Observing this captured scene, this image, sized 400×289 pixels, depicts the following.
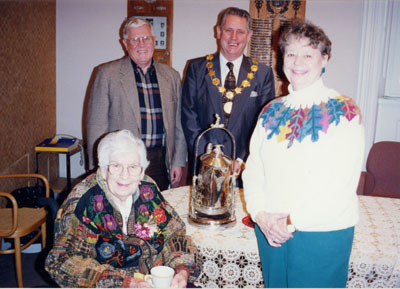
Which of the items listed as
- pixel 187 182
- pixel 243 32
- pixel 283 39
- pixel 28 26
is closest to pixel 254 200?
pixel 283 39

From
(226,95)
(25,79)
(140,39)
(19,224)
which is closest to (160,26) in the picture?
(25,79)

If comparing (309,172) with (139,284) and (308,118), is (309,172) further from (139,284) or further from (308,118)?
(139,284)

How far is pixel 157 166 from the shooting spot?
274cm

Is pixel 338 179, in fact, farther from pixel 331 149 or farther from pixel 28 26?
pixel 28 26

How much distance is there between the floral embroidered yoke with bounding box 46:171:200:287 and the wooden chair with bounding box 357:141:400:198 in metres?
2.25

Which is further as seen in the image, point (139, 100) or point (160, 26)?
point (160, 26)

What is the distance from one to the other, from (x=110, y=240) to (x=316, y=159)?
868 millimetres

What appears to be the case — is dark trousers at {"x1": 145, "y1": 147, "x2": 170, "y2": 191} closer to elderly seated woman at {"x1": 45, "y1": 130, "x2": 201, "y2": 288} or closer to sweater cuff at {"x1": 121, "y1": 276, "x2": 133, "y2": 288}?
Result: elderly seated woman at {"x1": 45, "y1": 130, "x2": 201, "y2": 288}

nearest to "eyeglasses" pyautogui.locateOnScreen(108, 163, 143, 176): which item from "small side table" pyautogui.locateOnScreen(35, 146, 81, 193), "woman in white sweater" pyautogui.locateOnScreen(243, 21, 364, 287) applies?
"woman in white sweater" pyautogui.locateOnScreen(243, 21, 364, 287)

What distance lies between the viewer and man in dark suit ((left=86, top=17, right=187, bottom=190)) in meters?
2.62

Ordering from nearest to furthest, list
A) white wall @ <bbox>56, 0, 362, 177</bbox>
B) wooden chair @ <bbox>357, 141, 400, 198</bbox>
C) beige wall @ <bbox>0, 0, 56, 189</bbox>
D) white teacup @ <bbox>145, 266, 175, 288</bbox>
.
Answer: white teacup @ <bbox>145, 266, 175, 288</bbox>
wooden chair @ <bbox>357, 141, 400, 198</bbox>
beige wall @ <bbox>0, 0, 56, 189</bbox>
white wall @ <bbox>56, 0, 362, 177</bbox>

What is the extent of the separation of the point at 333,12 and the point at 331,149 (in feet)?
9.67

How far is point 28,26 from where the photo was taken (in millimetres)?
3875

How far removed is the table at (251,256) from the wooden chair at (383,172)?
1.51m
